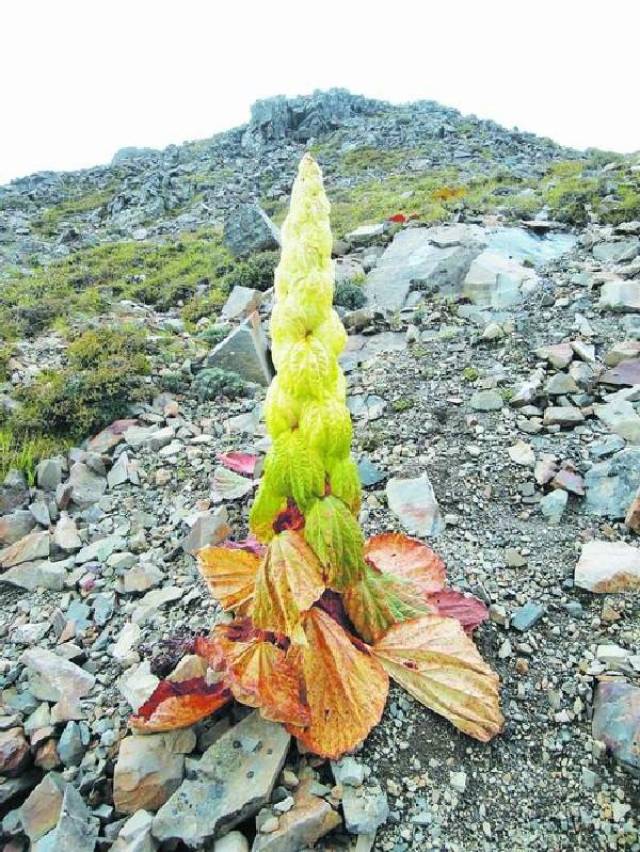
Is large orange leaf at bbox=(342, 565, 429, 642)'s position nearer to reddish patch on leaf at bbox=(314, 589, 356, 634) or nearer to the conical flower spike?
reddish patch on leaf at bbox=(314, 589, 356, 634)

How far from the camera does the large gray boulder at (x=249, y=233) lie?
15.7 metres

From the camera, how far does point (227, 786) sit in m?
2.56

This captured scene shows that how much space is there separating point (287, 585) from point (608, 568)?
2.19 metres

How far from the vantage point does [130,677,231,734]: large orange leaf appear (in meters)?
2.73

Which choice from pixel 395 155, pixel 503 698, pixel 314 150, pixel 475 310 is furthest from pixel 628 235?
pixel 314 150

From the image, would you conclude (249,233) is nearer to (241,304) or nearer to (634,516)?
(241,304)

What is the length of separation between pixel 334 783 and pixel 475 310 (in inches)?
268

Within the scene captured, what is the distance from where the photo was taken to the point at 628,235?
32.5ft

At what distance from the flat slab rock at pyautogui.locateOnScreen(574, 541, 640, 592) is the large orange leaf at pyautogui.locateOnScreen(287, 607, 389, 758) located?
1588 millimetres

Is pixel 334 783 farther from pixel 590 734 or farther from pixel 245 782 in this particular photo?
pixel 590 734

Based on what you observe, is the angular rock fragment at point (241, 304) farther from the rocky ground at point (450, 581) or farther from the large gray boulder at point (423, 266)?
the rocky ground at point (450, 581)

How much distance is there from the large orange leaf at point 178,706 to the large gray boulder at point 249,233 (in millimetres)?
13876

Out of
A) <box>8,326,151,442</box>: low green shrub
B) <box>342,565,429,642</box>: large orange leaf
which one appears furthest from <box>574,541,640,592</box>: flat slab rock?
<box>8,326,151,442</box>: low green shrub

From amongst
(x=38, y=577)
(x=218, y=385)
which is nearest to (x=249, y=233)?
(x=218, y=385)
